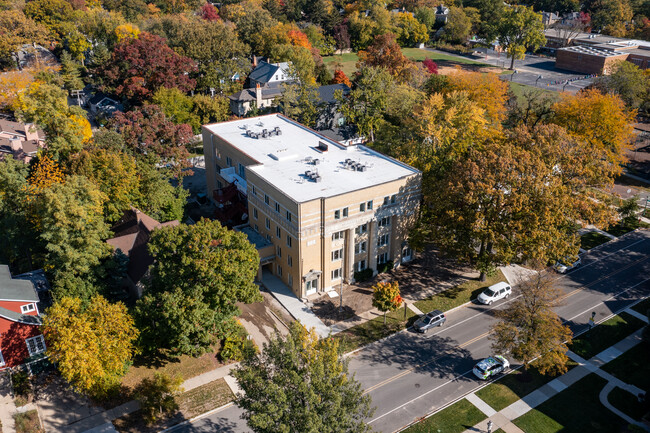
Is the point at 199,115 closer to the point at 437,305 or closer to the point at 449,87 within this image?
the point at 449,87

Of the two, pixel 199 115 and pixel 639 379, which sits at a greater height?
pixel 199 115

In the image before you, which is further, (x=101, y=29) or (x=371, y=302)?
(x=101, y=29)

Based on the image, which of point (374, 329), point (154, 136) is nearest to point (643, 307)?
point (374, 329)

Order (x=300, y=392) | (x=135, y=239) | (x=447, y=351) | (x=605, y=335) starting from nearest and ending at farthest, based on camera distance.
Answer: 1. (x=300, y=392)
2. (x=447, y=351)
3. (x=605, y=335)
4. (x=135, y=239)

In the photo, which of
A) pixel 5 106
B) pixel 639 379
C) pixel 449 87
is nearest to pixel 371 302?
pixel 639 379

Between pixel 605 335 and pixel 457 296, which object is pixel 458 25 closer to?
pixel 457 296

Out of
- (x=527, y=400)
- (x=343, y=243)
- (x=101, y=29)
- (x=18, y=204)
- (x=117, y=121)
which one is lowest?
(x=527, y=400)

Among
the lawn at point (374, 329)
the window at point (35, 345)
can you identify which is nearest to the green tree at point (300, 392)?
the lawn at point (374, 329)

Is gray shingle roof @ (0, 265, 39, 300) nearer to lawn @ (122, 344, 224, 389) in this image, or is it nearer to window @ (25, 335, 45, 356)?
window @ (25, 335, 45, 356)
